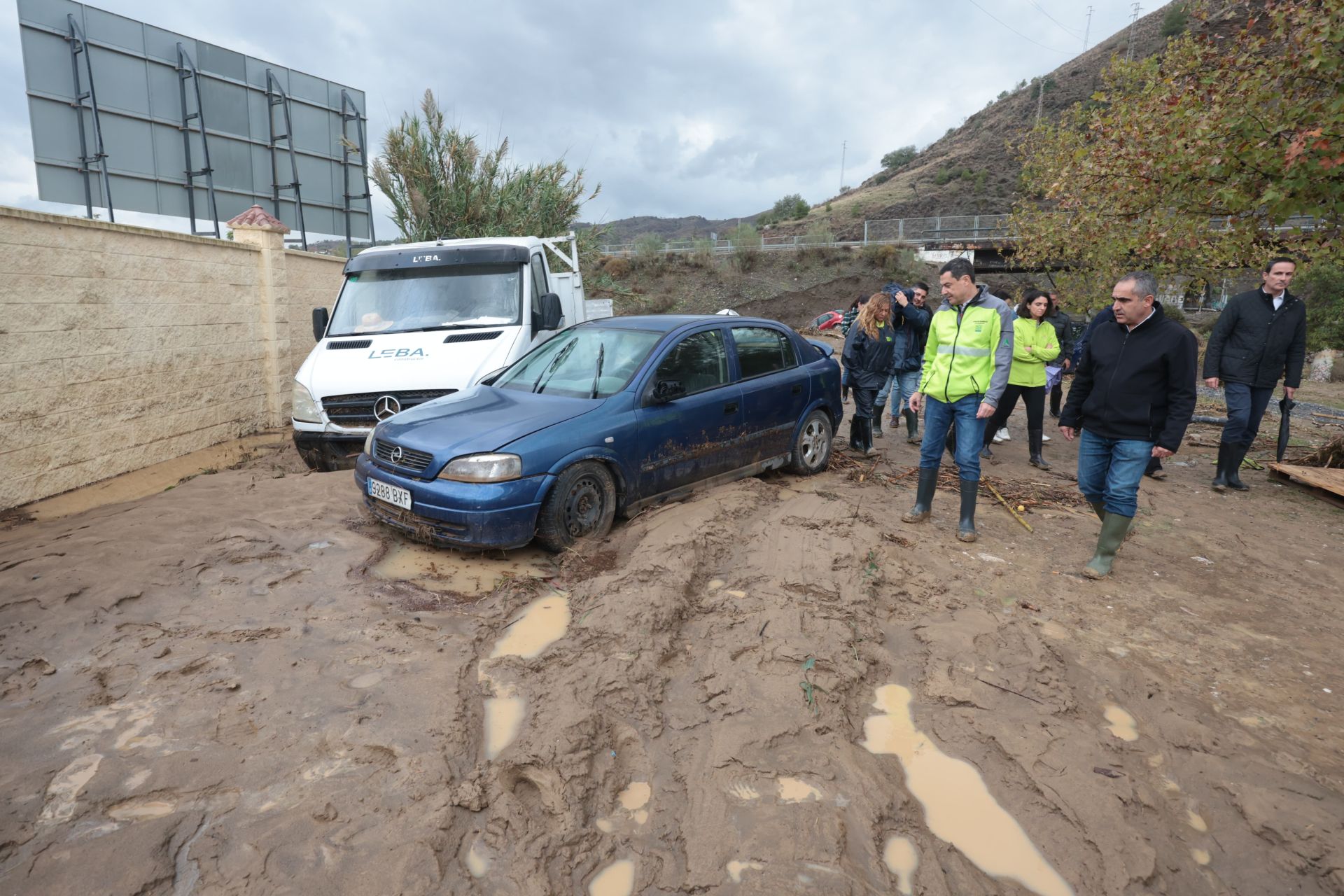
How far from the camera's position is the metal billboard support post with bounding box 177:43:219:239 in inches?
504

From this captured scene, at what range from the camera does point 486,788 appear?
2619mm

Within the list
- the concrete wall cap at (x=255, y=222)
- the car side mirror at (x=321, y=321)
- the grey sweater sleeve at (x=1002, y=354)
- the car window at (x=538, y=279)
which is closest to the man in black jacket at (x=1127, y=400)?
the grey sweater sleeve at (x=1002, y=354)

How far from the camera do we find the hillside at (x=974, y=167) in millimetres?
55219

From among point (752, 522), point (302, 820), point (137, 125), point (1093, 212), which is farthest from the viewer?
point (137, 125)

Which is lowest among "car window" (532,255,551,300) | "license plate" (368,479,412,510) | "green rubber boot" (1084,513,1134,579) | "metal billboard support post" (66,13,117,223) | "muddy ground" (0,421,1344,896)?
"muddy ground" (0,421,1344,896)

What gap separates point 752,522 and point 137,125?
12.9m

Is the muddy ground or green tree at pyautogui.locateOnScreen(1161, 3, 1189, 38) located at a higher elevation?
green tree at pyautogui.locateOnScreen(1161, 3, 1189, 38)

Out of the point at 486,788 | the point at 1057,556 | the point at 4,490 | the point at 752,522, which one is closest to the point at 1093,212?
the point at 1057,556

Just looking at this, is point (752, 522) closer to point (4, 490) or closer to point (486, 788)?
point (486, 788)

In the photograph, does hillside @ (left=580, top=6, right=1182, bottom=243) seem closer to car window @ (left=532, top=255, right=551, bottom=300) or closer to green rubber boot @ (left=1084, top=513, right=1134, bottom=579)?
car window @ (left=532, top=255, right=551, bottom=300)

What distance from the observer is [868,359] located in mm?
7879

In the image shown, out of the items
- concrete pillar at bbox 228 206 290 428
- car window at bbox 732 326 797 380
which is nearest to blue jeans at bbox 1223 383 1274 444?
car window at bbox 732 326 797 380

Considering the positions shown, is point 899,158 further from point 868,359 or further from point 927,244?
point 868,359

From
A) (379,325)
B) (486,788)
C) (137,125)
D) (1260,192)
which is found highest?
(137,125)
